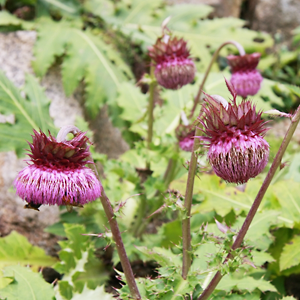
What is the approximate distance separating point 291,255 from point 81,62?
3025 mm

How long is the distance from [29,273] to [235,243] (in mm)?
1288

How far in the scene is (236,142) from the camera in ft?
4.48

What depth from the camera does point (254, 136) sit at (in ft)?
4.55

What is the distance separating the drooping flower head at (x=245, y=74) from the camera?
2.60 metres

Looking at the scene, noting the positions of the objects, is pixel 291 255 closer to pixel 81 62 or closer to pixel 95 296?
pixel 95 296

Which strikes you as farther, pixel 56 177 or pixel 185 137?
pixel 185 137

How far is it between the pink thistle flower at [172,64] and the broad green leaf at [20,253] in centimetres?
176

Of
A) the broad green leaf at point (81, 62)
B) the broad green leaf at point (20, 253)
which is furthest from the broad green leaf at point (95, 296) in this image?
the broad green leaf at point (81, 62)

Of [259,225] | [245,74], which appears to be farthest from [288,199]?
[245,74]

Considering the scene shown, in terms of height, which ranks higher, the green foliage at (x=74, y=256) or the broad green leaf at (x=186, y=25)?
the broad green leaf at (x=186, y=25)

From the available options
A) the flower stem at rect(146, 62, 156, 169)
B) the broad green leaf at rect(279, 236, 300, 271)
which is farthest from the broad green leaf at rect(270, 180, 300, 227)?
the flower stem at rect(146, 62, 156, 169)

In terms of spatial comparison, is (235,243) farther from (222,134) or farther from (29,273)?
(29,273)

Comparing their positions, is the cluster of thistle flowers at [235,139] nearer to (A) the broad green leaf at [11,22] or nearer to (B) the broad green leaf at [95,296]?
(B) the broad green leaf at [95,296]

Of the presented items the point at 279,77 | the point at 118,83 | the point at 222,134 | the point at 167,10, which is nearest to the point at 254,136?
the point at 222,134
